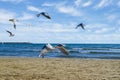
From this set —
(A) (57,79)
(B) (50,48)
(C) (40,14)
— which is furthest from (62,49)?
(A) (57,79)

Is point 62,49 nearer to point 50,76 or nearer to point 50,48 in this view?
point 50,48

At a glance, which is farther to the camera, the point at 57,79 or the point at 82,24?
the point at 57,79

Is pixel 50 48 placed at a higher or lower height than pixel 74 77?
higher

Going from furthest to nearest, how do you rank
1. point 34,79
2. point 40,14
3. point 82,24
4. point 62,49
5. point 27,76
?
1. point 27,76
2. point 34,79
3. point 82,24
4. point 40,14
5. point 62,49

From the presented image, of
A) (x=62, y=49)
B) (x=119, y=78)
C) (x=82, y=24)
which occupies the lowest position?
(x=119, y=78)

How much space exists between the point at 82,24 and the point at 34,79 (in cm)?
324

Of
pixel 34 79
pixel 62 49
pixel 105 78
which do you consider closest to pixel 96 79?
pixel 105 78

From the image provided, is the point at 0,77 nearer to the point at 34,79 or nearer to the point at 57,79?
the point at 34,79

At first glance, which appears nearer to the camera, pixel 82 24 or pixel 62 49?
pixel 62 49

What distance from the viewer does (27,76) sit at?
15.2 meters

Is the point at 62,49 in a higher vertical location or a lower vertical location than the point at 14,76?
higher

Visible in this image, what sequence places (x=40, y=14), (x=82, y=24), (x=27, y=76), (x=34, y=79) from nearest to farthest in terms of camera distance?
(x=40, y=14) → (x=82, y=24) → (x=34, y=79) → (x=27, y=76)

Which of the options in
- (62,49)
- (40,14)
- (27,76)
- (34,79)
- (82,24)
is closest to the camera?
(62,49)

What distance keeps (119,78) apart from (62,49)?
5.71m
